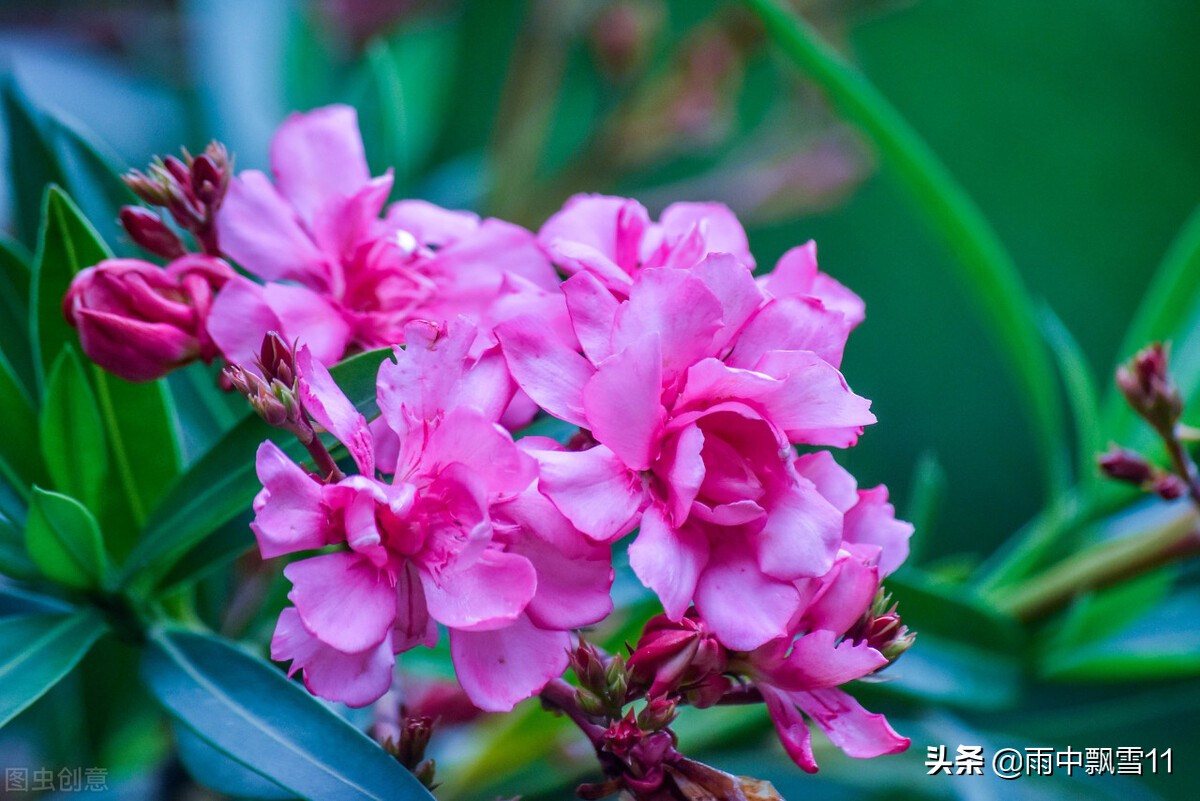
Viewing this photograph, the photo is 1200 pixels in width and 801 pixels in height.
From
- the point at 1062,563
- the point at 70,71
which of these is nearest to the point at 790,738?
the point at 1062,563

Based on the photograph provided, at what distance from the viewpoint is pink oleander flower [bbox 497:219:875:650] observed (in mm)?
452

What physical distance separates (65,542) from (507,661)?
0.27 metres

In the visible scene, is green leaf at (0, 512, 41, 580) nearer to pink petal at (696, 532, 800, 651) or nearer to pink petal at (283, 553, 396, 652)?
pink petal at (283, 553, 396, 652)

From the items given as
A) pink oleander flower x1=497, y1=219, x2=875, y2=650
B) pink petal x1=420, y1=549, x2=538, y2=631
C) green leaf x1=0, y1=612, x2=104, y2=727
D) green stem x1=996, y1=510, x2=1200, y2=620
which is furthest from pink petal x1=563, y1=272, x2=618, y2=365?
green stem x1=996, y1=510, x2=1200, y2=620

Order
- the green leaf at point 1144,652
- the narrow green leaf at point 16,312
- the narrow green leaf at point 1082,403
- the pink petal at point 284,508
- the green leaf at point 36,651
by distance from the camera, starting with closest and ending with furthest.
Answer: the pink petal at point 284,508 < the green leaf at point 36,651 < the narrow green leaf at point 16,312 < the green leaf at point 1144,652 < the narrow green leaf at point 1082,403

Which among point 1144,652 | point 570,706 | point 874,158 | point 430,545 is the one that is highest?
point 430,545

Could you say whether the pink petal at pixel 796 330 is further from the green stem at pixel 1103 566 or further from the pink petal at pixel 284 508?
the green stem at pixel 1103 566

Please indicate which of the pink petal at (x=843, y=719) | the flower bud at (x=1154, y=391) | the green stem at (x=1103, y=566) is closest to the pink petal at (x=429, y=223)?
the pink petal at (x=843, y=719)

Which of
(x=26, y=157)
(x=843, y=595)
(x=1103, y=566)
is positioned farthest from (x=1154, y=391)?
(x=26, y=157)

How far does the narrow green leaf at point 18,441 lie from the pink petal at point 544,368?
0.34 metres

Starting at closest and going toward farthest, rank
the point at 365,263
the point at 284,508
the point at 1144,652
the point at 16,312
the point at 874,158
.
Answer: the point at 284,508 < the point at 365,263 < the point at 16,312 < the point at 1144,652 < the point at 874,158

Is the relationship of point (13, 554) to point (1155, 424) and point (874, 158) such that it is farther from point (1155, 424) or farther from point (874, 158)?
point (874, 158)

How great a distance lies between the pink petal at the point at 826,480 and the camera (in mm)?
505

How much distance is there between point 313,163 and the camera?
1.98 ft
